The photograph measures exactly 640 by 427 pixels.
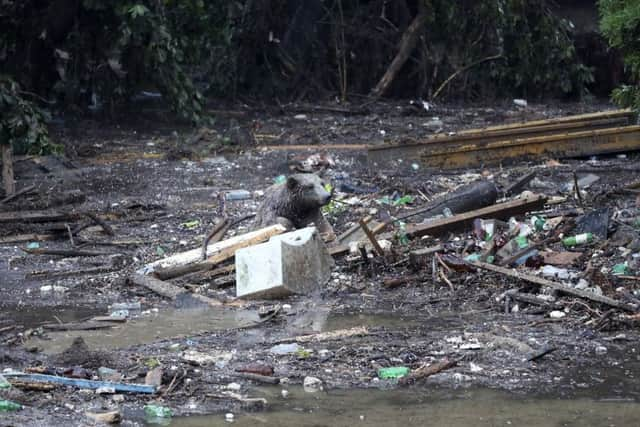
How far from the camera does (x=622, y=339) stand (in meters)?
6.44

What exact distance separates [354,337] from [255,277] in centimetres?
141

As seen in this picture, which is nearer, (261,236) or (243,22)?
(261,236)

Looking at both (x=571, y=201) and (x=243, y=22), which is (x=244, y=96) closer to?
(x=243, y=22)

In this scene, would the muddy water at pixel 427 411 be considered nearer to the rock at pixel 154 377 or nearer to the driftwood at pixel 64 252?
the rock at pixel 154 377

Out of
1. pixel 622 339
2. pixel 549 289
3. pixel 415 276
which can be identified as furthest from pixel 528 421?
pixel 415 276

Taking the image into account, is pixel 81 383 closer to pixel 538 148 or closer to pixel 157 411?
pixel 157 411

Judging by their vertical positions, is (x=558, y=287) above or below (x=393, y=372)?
above

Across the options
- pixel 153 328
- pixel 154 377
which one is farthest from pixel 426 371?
pixel 153 328

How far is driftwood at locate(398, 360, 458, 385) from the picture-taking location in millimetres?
5766

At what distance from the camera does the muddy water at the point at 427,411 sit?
204 inches

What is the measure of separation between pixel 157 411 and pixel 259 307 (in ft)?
7.79

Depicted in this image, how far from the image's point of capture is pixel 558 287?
7168mm

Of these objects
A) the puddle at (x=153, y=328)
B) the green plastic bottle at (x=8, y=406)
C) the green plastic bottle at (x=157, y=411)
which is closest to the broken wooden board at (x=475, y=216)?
the puddle at (x=153, y=328)

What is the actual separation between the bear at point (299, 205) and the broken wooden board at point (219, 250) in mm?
565
